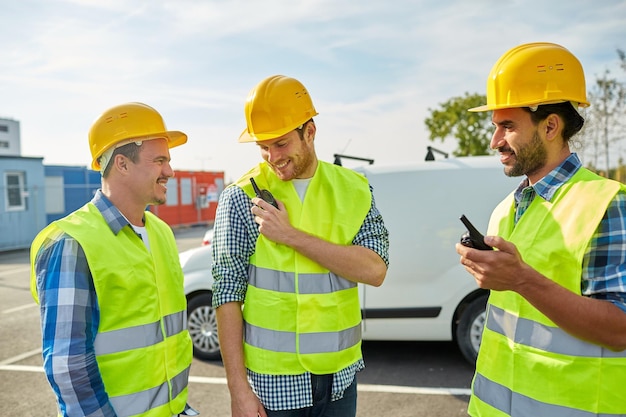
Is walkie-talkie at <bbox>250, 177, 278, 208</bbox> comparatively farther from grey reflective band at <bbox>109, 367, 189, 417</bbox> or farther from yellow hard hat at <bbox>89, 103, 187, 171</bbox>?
grey reflective band at <bbox>109, 367, 189, 417</bbox>

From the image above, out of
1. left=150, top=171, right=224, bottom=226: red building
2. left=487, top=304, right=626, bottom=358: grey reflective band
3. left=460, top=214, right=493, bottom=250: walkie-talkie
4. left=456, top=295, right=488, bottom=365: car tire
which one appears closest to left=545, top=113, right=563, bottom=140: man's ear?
left=460, top=214, right=493, bottom=250: walkie-talkie

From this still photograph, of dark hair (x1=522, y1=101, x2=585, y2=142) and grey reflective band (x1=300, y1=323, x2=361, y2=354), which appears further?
grey reflective band (x1=300, y1=323, x2=361, y2=354)

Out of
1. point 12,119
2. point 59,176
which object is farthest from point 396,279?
point 12,119

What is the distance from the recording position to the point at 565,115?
1.88 meters

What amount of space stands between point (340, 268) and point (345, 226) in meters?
0.21

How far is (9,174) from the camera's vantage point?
59.7 feet

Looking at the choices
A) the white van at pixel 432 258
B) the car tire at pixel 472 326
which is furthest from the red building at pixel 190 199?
the car tire at pixel 472 326

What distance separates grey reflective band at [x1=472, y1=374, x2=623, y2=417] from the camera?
168 cm

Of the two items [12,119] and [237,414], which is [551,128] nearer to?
[237,414]

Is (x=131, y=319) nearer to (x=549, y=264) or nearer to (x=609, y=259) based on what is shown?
(x=549, y=264)

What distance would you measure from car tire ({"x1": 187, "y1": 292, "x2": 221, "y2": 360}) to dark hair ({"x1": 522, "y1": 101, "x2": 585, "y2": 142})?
4208 mm

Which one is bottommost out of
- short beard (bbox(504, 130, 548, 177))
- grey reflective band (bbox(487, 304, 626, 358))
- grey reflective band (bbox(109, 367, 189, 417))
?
grey reflective band (bbox(109, 367, 189, 417))

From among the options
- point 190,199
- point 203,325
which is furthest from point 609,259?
point 190,199

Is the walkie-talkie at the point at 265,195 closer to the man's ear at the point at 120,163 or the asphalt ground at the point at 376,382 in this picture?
the man's ear at the point at 120,163
